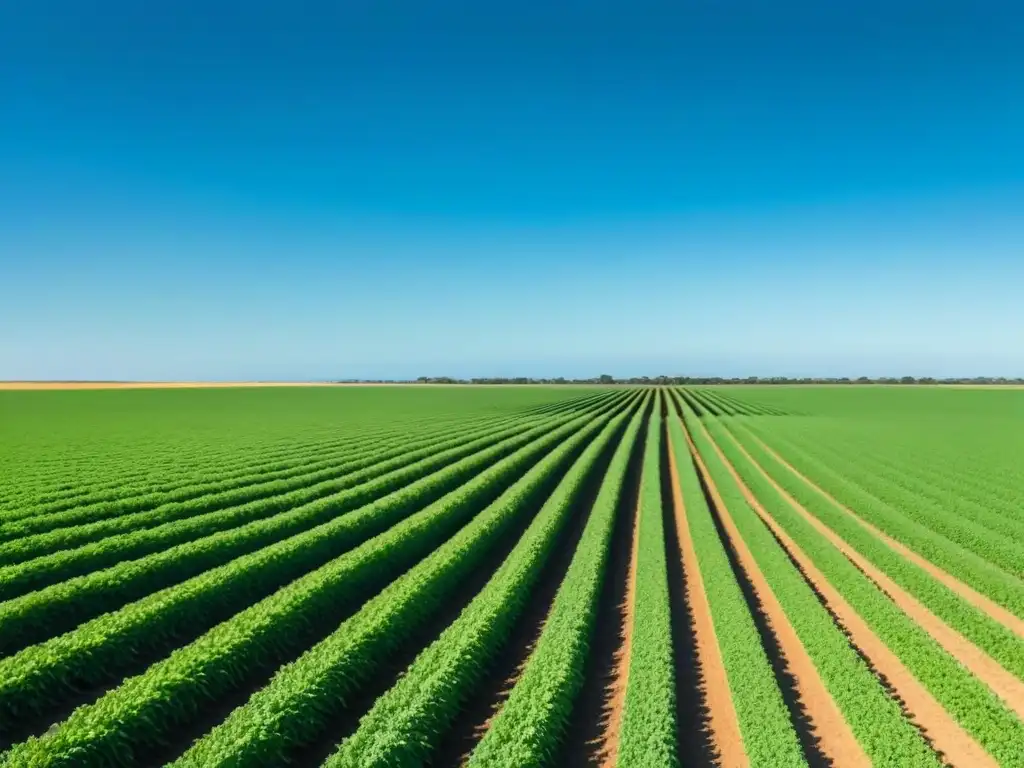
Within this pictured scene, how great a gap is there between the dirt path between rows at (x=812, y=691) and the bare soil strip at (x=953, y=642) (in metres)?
2.35

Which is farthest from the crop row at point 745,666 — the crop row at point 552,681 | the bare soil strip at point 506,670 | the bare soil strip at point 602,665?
the bare soil strip at point 506,670

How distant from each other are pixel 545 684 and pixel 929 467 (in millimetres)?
23445

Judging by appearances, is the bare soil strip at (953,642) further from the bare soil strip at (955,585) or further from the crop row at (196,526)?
the crop row at (196,526)

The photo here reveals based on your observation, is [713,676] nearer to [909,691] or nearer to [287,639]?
[909,691]

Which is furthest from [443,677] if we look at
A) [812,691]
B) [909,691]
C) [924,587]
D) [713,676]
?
[924,587]

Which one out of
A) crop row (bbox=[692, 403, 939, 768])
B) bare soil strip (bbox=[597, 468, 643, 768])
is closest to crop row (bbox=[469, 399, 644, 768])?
bare soil strip (bbox=[597, 468, 643, 768])

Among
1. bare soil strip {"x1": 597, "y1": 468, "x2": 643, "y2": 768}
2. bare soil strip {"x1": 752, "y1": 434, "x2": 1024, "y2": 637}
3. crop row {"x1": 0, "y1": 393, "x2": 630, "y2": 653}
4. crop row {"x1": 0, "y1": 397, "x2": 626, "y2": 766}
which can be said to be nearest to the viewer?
crop row {"x1": 0, "y1": 397, "x2": 626, "y2": 766}

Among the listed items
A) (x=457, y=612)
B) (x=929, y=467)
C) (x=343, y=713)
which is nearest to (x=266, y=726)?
(x=343, y=713)

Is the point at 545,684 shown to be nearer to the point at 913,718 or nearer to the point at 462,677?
the point at 462,677

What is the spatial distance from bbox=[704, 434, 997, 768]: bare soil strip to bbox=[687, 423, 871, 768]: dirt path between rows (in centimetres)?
96

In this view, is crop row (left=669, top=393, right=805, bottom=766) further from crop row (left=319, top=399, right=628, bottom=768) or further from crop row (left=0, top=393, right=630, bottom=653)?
crop row (left=0, top=393, right=630, bottom=653)

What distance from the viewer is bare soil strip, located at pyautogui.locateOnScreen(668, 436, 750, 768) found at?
7.11m

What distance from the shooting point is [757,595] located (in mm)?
11805

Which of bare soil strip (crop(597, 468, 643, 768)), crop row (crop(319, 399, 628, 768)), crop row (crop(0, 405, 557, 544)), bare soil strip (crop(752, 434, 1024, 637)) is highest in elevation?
crop row (crop(0, 405, 557, 544))
